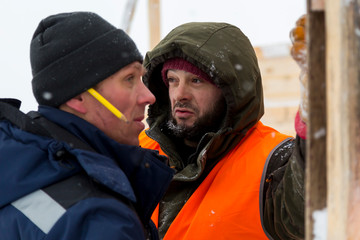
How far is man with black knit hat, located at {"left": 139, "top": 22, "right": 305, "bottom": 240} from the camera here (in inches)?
70.5

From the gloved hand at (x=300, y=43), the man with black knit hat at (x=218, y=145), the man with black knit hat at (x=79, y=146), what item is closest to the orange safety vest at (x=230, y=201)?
the man with black knit hat at (x=218, y=145)

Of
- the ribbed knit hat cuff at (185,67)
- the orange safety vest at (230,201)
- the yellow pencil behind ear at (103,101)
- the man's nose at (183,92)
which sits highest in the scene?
the yellow pencil behind ear at (103,101)

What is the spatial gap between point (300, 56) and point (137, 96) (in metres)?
0.58

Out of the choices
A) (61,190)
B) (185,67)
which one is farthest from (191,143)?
(61,190)

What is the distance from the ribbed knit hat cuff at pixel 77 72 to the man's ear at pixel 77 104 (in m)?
0.02

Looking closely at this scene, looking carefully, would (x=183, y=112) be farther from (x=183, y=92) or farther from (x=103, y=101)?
(x=103, y=101)

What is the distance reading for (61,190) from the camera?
1.19m

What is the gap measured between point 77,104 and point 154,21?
388cm

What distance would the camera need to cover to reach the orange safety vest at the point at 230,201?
182cm

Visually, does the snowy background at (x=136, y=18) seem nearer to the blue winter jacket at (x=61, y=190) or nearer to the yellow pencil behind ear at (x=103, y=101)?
the yellow pencil behind ear at (x=103, y=101)

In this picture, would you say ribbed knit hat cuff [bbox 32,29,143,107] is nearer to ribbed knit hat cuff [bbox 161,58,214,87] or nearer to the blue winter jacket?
the blue winter jacket

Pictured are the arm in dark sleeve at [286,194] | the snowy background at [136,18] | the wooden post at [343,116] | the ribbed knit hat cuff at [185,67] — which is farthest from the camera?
the snowy background at [136,18]

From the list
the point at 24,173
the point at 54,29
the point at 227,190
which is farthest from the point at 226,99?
the point at 24,173

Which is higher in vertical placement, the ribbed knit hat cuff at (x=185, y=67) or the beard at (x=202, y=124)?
the ribbed knit hat cuff at (x=185, y=67)
